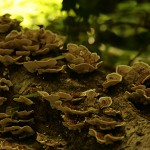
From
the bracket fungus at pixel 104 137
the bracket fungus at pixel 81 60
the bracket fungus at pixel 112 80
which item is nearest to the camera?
the bracket fungus at pixel 104 137

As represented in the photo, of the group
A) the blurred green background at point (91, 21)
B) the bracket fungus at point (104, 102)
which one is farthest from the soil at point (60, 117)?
the blurred green background at point (91, 21)

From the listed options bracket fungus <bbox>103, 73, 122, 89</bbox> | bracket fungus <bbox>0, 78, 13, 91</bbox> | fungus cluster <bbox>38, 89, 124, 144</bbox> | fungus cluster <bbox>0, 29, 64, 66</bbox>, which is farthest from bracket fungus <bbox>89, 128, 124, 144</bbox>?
fungus cluster <bbox>0, 29, 64, 66</bbox>

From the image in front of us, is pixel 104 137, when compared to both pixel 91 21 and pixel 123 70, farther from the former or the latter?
pixel 91 21

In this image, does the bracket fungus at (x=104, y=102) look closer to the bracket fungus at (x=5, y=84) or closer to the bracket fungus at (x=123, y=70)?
the bracket fungus at (x=123, y=70)

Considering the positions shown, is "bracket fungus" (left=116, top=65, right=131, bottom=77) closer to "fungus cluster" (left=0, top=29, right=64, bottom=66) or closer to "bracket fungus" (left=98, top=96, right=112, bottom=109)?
"bracket fungus" (left=98, top=96, right=112, bottom=109)

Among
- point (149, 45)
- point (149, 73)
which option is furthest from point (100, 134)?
point (149, 45)

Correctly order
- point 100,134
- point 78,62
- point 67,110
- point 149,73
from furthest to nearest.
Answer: point 78,62 → point 149,73 → point 67,110 → point 100,134

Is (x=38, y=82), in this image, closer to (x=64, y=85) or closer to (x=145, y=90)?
(x=64, y=85)
